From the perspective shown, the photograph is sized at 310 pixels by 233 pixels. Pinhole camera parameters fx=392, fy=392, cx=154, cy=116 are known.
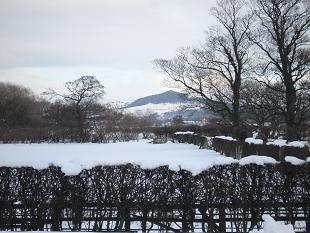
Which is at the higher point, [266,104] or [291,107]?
[266,104]

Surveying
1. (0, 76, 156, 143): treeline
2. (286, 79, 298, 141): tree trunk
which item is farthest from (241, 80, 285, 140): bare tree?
(0, 76, 156, 143): treeline

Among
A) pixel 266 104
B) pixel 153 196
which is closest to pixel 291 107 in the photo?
pixel 266 104

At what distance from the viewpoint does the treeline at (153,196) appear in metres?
8.80

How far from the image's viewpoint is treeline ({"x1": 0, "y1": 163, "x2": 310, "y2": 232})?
28.9ft

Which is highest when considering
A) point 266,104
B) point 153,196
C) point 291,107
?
point 266,104

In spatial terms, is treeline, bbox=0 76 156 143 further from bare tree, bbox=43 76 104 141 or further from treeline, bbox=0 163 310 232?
treeline, bbox=0 163 310 232

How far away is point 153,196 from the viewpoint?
8.94m

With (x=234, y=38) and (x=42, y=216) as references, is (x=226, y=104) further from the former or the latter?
(x=42, y=216)

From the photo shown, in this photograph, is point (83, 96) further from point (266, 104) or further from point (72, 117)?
point (266, 104)

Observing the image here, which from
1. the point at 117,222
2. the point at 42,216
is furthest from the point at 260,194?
the point at 42,216

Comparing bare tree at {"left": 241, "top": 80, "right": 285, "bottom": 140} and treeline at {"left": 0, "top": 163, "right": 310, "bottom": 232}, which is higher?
bare tree at {"left": 241, "top": 80, "right": 285, "bottom": 140}

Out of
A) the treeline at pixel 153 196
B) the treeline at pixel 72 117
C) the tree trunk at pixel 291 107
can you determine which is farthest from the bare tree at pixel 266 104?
the treeline at pixel 72 117

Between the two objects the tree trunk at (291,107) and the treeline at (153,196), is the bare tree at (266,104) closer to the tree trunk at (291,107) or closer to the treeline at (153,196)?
the tree trunk at (291,107)

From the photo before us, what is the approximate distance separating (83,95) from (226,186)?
6797 cm
